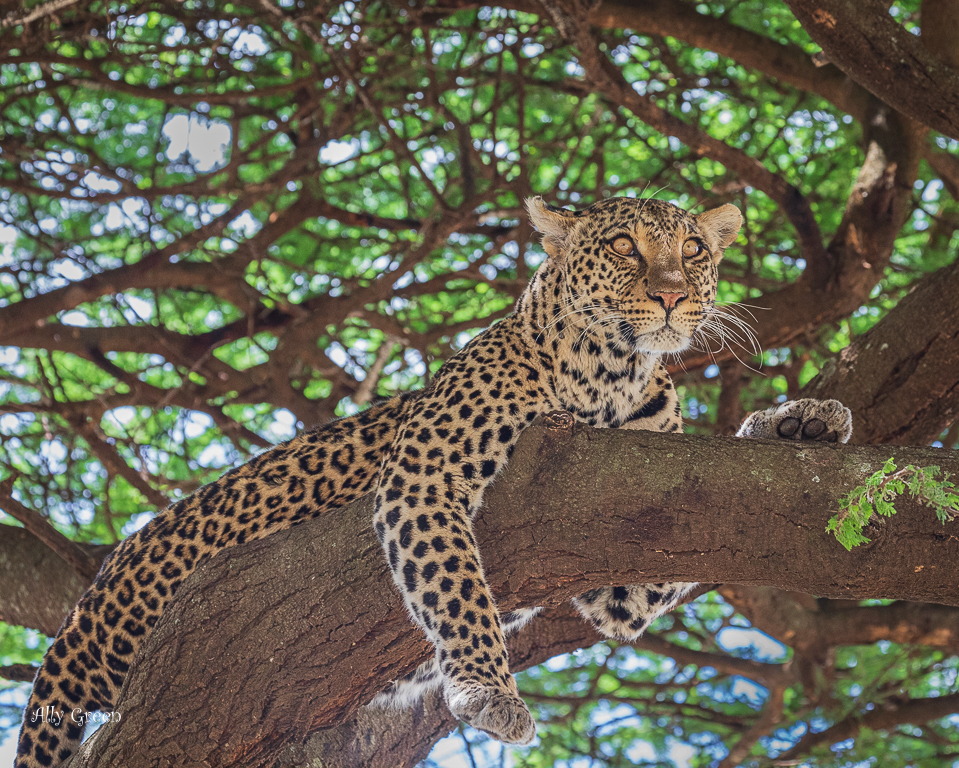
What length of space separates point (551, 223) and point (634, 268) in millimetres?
580

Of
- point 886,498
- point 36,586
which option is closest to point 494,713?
point 886,498

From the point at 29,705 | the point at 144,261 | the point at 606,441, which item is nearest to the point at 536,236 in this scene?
the point at 144,261

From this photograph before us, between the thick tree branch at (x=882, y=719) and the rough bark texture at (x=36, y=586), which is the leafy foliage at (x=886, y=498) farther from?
the rough bark texture at (x=36, y=586)

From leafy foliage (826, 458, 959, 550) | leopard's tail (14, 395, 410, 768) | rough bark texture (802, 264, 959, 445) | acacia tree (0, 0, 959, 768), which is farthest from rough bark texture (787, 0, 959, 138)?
leopard's tail (14, 395, 410, 768)

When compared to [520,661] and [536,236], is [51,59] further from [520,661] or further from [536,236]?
[520,661]

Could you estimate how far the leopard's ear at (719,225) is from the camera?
5488 millimetres

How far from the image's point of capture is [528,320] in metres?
5.32

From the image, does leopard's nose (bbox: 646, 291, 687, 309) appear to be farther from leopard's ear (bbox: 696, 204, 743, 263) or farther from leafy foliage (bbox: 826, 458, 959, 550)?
leafy foliage (bbox: 826, 458, 959, 550)

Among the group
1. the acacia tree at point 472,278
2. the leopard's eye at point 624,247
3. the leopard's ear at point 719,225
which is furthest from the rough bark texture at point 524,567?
the leopard's ear at point 719,225

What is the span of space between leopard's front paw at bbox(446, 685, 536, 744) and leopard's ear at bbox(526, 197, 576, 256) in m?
2.31

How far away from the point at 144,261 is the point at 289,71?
2.27 meters

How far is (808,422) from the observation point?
4.90m

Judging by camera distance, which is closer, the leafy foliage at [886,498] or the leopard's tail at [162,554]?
the leafy foliage at [886,498]

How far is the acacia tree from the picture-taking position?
5.26 metres
